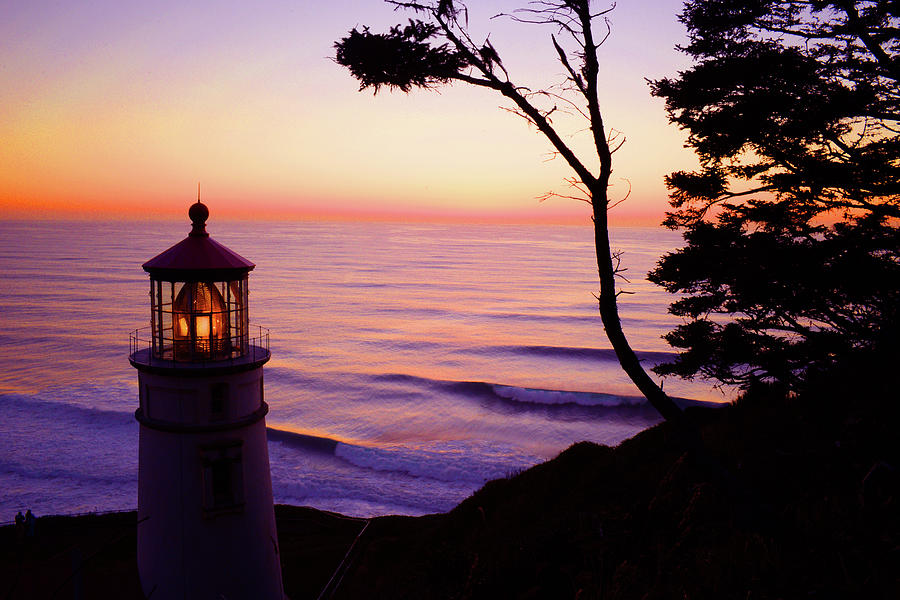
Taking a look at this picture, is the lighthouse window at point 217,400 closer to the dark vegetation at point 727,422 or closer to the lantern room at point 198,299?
the lantern room at point 198,299

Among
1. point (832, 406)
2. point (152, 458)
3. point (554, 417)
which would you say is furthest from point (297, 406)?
point (832, 406)

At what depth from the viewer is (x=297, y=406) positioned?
98.3 feet

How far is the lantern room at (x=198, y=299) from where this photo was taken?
8992mm

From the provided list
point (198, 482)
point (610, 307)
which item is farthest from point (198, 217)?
point (610, 307)

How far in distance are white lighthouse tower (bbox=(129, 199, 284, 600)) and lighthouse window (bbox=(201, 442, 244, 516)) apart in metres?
0.02

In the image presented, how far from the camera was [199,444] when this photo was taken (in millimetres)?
8836

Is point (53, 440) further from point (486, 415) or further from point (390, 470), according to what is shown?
point (486, 415)

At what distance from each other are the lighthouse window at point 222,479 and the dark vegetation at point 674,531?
1.87 m

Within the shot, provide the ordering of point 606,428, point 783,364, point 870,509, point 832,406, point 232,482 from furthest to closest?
1. point 606,428
2. point 783,364
3. point 232,482
4. point 832,406
5. point 870,509

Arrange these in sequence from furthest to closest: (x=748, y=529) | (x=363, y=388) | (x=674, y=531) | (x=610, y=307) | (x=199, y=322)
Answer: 1. (x=363, y=388)
2. (x=199, y=322)
3. (x=610, y=307)
4. (x=674, y=531)
5. (x=748, y=529)

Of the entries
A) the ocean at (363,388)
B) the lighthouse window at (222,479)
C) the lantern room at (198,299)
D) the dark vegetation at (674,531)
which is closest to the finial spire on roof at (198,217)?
the lantern room at (198,299)

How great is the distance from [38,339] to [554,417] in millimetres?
38248

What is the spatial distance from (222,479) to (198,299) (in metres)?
3.08

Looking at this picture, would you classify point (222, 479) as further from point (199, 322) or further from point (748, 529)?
point (748, 529)
